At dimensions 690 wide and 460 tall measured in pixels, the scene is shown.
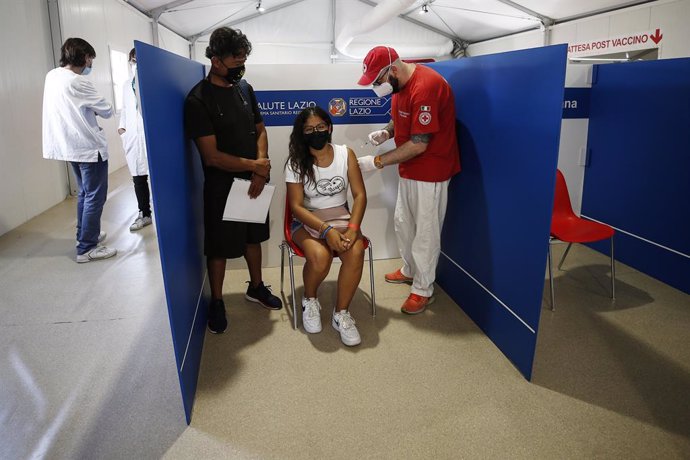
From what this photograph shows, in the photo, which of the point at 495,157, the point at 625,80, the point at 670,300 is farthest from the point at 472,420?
the point at 625,80

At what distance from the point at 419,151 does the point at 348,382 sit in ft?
4.21

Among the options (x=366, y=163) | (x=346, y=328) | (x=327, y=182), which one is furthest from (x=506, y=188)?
(x=346, y=328)

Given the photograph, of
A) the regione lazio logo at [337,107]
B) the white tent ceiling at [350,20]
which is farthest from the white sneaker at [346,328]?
the white tent ceiling at [350,20]

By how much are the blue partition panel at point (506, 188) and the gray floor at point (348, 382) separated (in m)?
0.21

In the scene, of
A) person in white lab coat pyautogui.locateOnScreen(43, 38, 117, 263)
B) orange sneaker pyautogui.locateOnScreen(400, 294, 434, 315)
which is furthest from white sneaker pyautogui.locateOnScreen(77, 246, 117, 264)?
orange sneaker pyautogui.locateOnScreen(400, 294, 434, 315)

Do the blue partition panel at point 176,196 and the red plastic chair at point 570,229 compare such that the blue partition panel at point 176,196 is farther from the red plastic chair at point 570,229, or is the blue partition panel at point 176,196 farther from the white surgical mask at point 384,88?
the red plastic chair at point 570,229

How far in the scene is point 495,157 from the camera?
241 cm

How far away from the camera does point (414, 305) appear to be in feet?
9.37

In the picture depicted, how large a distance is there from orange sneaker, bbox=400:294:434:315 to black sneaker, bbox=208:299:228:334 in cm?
106

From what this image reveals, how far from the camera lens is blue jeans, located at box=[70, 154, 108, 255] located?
368 cm

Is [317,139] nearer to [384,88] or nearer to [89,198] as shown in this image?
[384,88]

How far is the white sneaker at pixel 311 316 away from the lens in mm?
2621

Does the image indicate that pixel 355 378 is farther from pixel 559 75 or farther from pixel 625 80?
pixel 625 80

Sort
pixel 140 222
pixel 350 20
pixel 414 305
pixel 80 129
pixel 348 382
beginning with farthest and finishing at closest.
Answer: pixel 350 20
pixel 140 222
pixel 80 129
pixel 414 305
pixel 348 382
